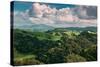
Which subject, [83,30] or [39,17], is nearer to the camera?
[39,17]

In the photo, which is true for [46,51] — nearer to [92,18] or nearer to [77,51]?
[77,51]

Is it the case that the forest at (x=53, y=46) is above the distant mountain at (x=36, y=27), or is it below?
below

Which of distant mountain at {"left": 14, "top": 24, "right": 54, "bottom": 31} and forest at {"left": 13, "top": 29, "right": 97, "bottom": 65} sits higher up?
distant mountain at {"left": 14, "top": 24, "right": 54, "bottom": 31}

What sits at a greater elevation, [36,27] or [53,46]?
[36,27]
